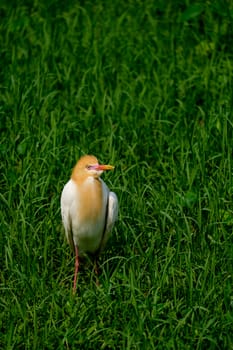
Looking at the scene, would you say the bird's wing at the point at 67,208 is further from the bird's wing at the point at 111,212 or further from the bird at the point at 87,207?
the bird's wing at the point at 111,212

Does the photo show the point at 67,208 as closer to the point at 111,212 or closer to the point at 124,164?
the point at 111,212

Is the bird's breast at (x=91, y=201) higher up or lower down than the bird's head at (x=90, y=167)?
lower down

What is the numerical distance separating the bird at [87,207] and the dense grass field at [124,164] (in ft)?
0.57

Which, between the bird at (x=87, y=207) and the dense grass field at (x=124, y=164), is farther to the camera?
the bird at (x=87, y=207)

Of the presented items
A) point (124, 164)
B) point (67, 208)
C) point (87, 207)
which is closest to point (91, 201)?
point (87, 207)

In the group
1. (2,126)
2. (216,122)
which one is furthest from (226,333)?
(2,126)

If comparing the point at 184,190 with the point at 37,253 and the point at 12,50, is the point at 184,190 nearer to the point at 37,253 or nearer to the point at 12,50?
the point at 37,253

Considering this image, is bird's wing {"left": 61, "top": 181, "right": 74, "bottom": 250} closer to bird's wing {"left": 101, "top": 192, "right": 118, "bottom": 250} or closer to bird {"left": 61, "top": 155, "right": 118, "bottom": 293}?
bird {"left": 61, "top": 155, "right": 118, "bottom": 293}

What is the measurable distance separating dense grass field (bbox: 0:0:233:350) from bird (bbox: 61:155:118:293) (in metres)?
0.18

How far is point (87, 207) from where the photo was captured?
478cm

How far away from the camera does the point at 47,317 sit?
175 inches

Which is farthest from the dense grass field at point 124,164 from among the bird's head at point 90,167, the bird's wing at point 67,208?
the bird's head at point 90,167

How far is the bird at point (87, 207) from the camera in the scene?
4.74m

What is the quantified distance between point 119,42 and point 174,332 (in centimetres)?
355
